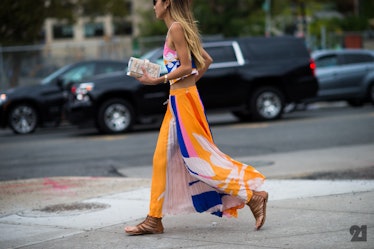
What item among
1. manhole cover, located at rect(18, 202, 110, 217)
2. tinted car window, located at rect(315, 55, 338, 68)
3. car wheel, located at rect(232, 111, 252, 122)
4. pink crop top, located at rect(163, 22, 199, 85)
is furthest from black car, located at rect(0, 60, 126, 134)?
pink crop top, located at rect(163, 22, 199, 85)

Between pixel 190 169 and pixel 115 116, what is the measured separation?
11491 millimetres

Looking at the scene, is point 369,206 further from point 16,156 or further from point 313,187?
point 16,156

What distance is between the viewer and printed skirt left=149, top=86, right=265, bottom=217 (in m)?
6.26

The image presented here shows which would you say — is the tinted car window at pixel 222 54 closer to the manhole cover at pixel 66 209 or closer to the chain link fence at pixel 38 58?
the chain link fence at pixel 38 58

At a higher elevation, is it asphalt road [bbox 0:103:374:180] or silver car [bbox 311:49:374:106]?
silver car [bbox 311:49:374:106]

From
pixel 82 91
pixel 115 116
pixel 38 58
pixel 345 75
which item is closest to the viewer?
pixel 82 91

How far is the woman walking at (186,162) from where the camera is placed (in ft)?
20.5

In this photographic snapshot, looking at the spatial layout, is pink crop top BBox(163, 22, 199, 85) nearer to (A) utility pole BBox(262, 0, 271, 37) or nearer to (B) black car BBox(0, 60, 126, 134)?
(B) black car BBox(0, 60, 126, 134)

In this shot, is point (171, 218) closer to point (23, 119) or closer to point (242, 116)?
point (242, 116)

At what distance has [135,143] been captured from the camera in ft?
48.8

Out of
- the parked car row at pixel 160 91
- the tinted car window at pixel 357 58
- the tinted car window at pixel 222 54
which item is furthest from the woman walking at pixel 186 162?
the tinted car window at pixel 357 58

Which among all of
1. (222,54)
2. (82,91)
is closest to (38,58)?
(82,91)

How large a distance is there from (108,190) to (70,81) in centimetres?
1124

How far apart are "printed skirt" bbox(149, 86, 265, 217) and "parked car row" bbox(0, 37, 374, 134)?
9.71m
